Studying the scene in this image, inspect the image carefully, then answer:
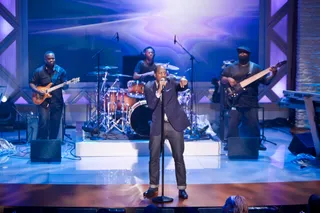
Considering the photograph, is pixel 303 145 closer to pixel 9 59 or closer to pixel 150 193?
pixel 150 193

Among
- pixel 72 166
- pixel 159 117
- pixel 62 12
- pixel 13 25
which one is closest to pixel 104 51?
pixel 62 12

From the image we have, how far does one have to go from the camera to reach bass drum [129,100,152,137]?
36.7ft

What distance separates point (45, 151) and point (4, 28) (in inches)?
225

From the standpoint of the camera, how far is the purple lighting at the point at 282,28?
1525cm

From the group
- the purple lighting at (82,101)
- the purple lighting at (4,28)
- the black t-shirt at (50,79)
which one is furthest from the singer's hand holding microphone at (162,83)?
the purple lighting at (4,28)

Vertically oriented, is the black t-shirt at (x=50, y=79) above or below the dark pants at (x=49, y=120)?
above

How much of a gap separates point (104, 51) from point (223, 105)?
4.18 m

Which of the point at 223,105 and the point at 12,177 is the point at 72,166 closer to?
the point at 12,177

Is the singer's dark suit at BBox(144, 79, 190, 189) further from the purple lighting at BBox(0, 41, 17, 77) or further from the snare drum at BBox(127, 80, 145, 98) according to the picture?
the purple lighting at BBox(0, 41, 17, 77)

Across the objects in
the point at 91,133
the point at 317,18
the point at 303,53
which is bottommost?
the point at 91,133

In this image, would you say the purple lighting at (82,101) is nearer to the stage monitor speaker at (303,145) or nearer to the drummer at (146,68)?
the drummer at (146,68)

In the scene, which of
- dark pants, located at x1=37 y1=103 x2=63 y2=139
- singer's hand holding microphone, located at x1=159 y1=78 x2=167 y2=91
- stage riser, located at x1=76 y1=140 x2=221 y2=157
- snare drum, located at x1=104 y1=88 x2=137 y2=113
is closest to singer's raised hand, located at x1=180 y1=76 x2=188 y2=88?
singer's hand holding microphone, located at x1=159 y1=78 x2=167 y2=91

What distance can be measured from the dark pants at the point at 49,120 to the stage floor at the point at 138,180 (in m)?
0.60

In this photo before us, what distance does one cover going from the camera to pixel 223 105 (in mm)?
12508
